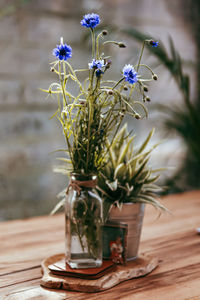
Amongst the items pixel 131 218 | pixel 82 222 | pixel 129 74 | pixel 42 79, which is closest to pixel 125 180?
pixel 131 218

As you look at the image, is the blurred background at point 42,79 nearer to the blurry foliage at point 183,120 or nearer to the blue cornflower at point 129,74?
the blurry foliage at point 183,120

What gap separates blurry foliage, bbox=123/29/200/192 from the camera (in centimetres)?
211

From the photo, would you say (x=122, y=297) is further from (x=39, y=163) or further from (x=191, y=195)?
(x=39, y=163)

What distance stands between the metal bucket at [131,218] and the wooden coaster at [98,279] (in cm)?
4

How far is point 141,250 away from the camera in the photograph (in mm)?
1219

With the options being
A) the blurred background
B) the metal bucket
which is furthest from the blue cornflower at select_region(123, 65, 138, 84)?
the blurred background

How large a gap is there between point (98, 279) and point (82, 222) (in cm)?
15

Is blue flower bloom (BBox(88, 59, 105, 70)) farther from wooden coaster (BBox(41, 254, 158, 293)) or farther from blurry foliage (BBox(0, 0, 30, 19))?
blurry foliage (BBox(0, 0, 30, 19))

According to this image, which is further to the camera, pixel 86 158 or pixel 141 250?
pixel 141 250

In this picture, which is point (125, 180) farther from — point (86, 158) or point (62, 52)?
point (62, 52)

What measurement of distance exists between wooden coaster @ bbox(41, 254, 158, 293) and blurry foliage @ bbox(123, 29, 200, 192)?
1.25 m

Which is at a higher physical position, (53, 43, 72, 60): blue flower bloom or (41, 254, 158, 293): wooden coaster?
(53, 43, 72, 60): blue flower bloom

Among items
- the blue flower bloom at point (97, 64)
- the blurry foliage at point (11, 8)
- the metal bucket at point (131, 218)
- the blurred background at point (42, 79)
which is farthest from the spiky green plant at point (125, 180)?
the blurry foliage at point (11, 8)

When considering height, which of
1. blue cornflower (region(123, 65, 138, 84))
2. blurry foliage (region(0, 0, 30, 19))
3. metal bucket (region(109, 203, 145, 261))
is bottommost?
metal bucket (region(109, 203, 145, 261))
